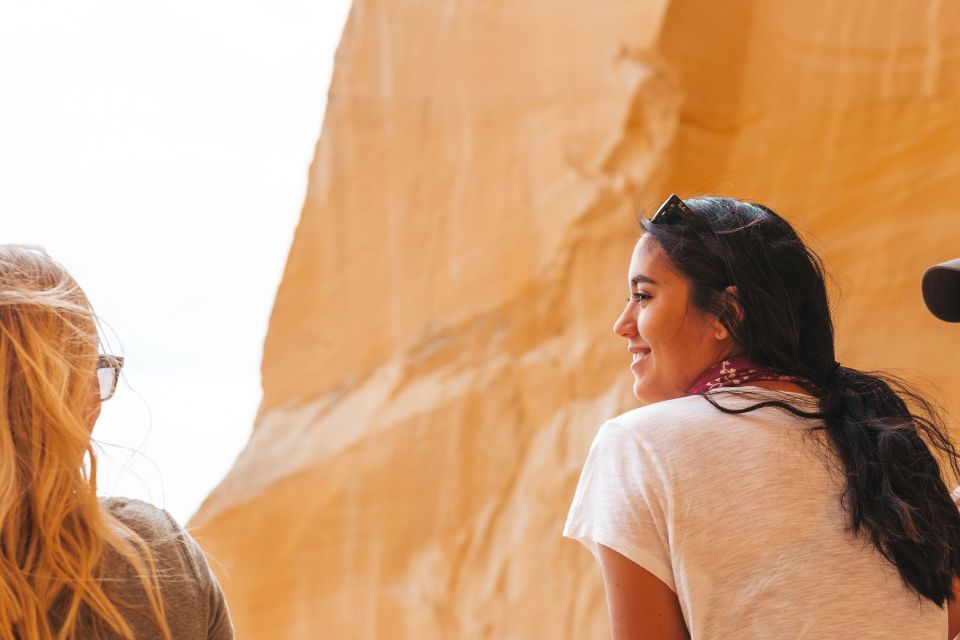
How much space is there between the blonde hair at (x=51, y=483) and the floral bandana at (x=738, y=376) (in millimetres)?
532

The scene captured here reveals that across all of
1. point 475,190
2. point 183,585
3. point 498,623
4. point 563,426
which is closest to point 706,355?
point 183,585

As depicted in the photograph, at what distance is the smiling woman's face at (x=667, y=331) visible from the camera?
1062mm

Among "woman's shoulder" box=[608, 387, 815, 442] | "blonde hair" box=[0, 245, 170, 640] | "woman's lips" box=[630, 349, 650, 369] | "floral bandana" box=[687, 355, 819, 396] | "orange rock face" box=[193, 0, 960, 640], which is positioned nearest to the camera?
"blonde hair" box=[0, 245, 170, 640]

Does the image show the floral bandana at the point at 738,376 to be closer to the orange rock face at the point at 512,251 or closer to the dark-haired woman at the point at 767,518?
the dark-haired woman at the point at 767,518

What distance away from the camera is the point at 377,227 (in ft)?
13.2

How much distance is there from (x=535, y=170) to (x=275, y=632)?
6.24 feet

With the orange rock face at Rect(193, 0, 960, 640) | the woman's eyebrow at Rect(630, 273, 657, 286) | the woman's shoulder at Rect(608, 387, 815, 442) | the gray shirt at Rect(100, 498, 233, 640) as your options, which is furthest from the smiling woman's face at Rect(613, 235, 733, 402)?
the orange rock face at Rect(193, 0, 960, 640)

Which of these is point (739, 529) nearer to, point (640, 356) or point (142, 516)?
point (640, 356)

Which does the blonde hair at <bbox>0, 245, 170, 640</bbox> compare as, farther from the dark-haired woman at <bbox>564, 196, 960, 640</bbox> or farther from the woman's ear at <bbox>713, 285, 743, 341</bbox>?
the woman's ear at <bbox>713, 285, 743, 341</bbox>

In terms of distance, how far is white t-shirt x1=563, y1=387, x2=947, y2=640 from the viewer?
34.5 inches

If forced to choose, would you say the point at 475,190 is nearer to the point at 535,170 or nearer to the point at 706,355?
the point at 535,170

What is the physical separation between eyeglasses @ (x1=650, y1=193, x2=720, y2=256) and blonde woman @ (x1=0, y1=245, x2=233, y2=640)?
0.58 m

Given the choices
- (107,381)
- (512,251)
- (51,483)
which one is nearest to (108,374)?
(107,381)

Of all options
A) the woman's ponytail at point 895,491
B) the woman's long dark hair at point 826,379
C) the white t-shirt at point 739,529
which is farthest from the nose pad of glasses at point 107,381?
the woman's ponytail at point 895,491
